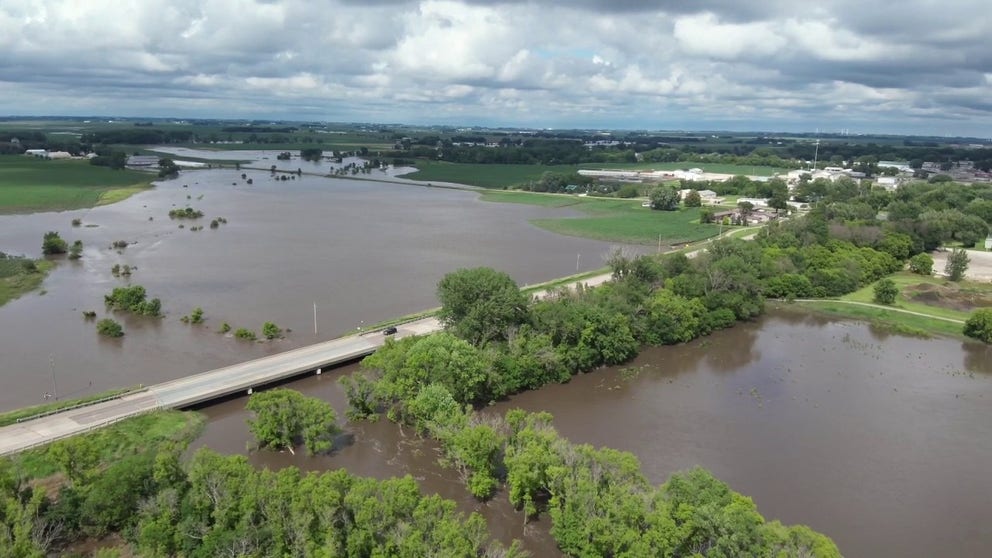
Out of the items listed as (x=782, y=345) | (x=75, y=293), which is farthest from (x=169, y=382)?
(x=782, y=345)

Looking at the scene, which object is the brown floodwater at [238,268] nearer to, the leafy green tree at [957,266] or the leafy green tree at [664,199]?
the leafy green tree at [664,199]

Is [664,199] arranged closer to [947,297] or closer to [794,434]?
[947,297]

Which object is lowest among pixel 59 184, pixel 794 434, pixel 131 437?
pixel 794 434

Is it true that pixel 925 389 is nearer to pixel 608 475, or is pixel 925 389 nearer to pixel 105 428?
pixel 608 475

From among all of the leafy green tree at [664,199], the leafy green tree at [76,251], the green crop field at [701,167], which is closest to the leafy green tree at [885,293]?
the leafy green tree at [664,199]

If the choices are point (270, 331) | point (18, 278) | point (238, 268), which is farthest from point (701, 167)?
point (18, 278)

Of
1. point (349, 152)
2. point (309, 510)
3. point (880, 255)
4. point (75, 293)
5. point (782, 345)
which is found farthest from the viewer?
point (349, 152)
